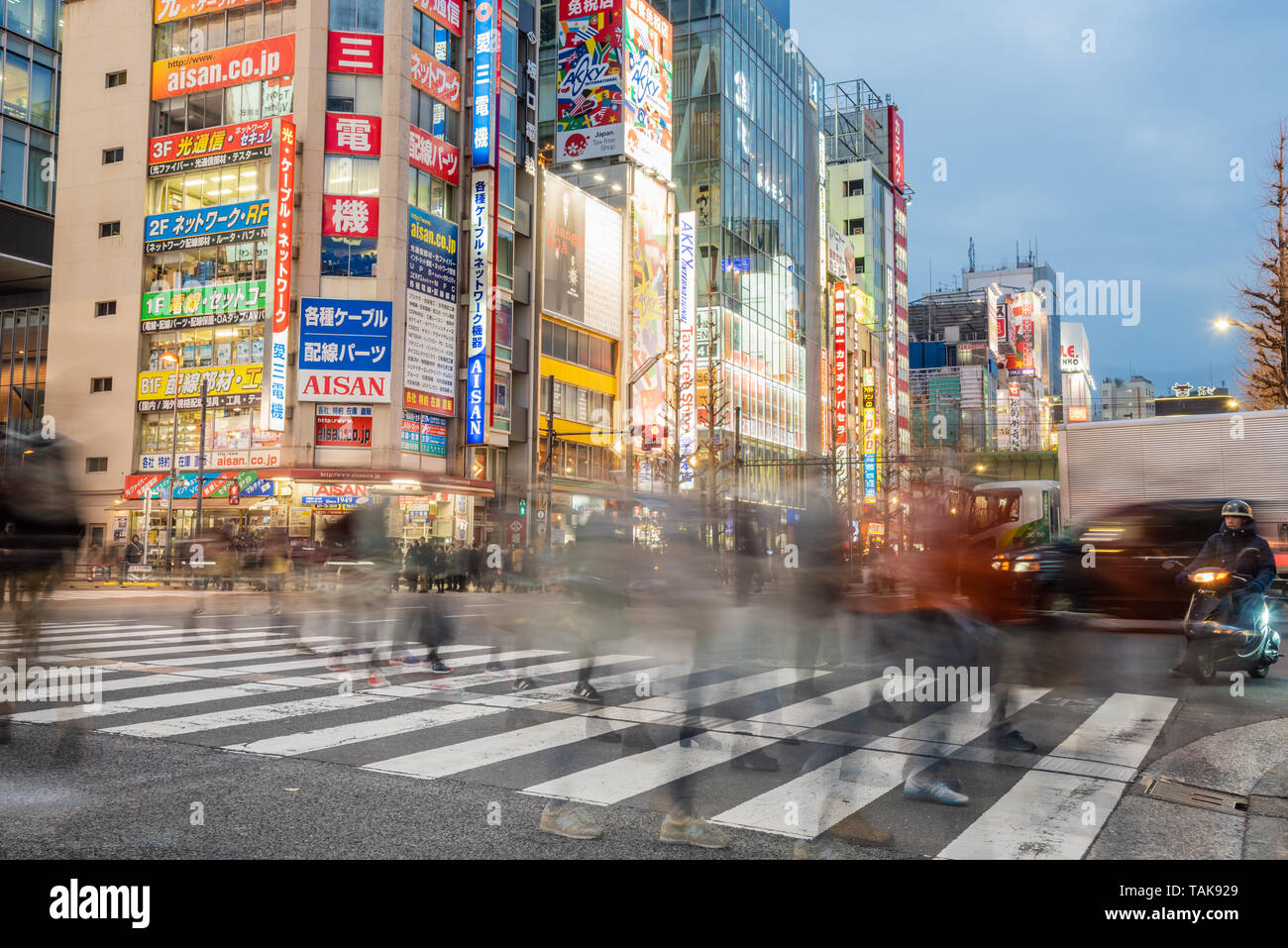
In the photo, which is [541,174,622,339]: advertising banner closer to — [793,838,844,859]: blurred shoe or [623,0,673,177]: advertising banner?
[623,0,673,177]: advertising banner

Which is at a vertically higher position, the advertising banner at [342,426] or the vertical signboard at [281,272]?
the vertical signboard at [281,272]

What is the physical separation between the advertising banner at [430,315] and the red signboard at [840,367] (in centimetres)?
3917

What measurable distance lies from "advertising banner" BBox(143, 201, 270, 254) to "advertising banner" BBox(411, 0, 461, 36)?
10818 millimetres

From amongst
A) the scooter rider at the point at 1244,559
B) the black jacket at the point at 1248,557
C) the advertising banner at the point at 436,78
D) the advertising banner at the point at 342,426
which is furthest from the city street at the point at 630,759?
the advertising banner at the point at 436,78

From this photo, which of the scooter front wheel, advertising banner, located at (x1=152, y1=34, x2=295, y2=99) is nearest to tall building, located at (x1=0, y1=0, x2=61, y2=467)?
advertising banner, located at (x1=152, y1=34, x2=295, y2=99)

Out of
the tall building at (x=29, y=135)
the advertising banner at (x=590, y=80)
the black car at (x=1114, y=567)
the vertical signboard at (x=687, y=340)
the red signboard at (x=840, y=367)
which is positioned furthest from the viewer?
the red signboard at (x=840, y=367)

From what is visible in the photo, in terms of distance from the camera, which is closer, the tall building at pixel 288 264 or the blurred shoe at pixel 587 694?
the blurred shoe at pixel 587 694

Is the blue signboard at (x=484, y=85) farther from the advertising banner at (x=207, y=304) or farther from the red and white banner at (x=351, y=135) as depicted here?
the advertising banner at (x=207, y=304)

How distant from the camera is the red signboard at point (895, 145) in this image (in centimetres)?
10338

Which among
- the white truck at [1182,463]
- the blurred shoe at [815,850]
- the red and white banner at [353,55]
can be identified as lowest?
the blurred shoe at [815,850]

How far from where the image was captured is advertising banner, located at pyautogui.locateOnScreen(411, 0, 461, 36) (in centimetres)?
4106

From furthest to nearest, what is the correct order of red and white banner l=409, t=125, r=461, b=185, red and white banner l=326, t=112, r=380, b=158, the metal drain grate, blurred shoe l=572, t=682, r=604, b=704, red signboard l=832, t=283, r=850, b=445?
1. red signboard l=832, t=283, r=850, b=445
2. red and white banner l=409, t=125, r=461, b=185
3. red and white banner l=326, t=112, r=380, b=158
4. blurred shoe l=572, t=682, r=604, b=704
5. the metal drain grate
